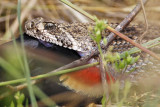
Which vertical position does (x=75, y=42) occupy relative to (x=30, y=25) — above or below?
below

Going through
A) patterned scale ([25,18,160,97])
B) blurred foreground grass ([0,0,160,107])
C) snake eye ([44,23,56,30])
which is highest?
blurred foreground grass ([0,0,160,107])

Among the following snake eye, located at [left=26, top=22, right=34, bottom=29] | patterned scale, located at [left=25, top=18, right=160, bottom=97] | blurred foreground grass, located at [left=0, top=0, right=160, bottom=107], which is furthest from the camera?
blurred foreground grass, located at [left=0, top=0, right=160, bottom=107]

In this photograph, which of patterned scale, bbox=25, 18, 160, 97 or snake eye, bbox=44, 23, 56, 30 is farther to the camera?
snake eye, bbox=44, 23, 56, 30

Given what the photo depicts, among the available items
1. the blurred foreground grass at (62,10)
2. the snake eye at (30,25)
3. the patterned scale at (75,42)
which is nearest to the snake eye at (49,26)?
the patterned scale at (75,42)

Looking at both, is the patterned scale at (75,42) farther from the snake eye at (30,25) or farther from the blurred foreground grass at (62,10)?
the blurred foreground grass at (62,10)

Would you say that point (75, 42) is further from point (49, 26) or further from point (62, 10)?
point (62, 10)

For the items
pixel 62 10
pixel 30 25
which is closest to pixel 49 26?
pixel 30 25

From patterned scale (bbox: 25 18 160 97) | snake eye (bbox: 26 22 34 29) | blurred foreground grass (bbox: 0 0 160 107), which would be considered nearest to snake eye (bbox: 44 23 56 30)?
patterned scale (bbox: 25 18 160 97)

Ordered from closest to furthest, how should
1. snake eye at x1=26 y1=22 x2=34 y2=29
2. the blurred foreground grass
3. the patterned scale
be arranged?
the patterned scale, snake eye at x1=26 y1=22 x2=34 y2=29, the blurred foreground grass

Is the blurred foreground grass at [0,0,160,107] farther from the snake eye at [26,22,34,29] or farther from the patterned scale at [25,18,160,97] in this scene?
the snake eye at [26,22,34,29]

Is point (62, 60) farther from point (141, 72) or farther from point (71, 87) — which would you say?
point (141, 72)

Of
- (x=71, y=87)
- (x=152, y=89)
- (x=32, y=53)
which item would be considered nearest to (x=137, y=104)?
(x=152, y=89)

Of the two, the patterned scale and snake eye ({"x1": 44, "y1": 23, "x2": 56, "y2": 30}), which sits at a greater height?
snake eye ({"x1": 44, "y1": 23, "x2": 56, "y2": 30})
